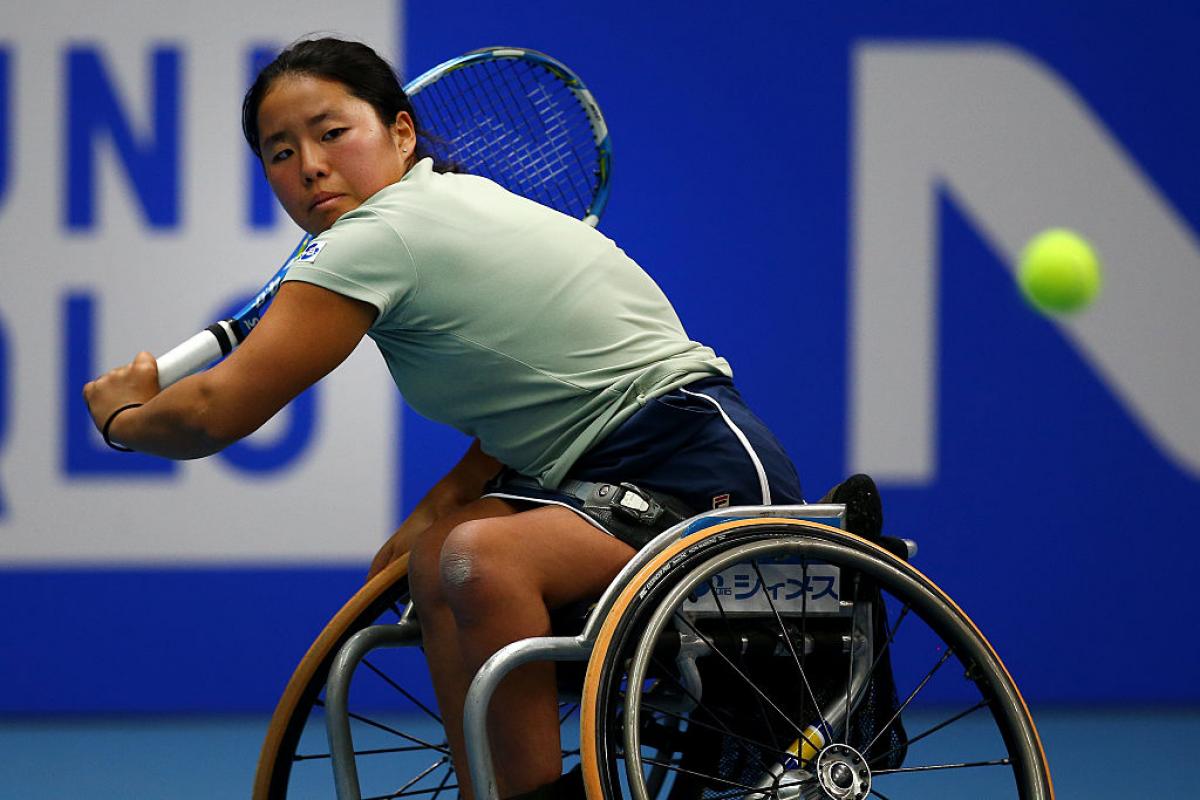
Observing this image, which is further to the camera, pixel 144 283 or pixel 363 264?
pixel 144 283

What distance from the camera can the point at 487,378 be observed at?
168 centimetres

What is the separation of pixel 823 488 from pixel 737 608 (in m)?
1.98

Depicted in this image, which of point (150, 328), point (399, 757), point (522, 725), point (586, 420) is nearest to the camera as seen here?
point (522, 725)

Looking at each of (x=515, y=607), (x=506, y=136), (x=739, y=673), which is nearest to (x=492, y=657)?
(x=515, y=607)

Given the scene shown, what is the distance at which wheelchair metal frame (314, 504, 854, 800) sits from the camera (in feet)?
4.83

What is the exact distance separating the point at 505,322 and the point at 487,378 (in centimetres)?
6

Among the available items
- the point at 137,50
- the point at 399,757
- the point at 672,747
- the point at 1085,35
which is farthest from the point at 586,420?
the point at 1085,35

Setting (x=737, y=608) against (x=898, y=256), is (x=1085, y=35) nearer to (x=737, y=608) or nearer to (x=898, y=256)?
(x=898, y=256)

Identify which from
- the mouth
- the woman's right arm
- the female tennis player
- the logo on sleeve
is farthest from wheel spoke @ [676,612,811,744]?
the mouth

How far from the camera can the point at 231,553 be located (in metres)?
3.49

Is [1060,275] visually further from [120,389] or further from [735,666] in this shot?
[120,389]

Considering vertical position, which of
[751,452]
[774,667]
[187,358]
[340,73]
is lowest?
[774,667]

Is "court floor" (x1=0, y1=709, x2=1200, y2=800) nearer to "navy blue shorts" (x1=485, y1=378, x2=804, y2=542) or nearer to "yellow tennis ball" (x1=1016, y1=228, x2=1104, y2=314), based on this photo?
"yellow tennis ball" (x1=1016, y1=228, x2=1104, y2=314)

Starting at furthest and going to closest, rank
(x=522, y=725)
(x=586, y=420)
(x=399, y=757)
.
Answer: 1. (x=399, y=757)
2. (x=586, y=420)
3. (x=522, y=725)
